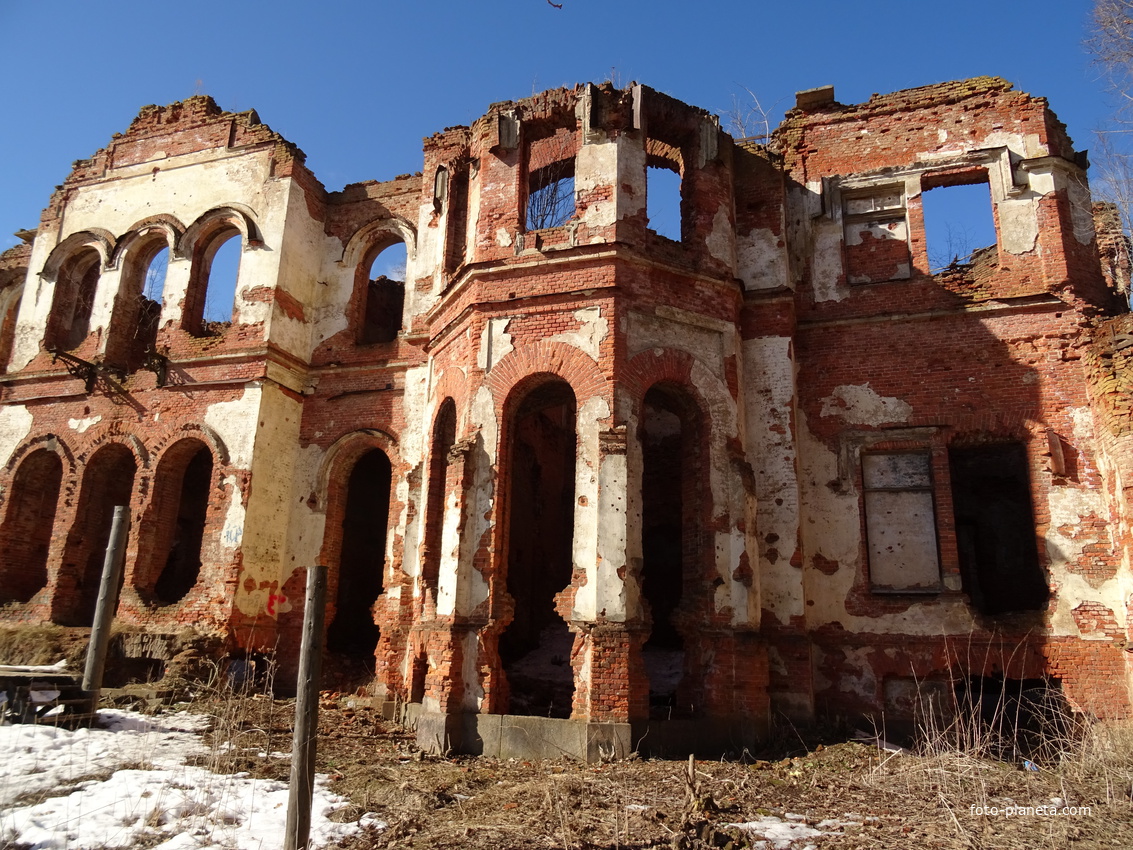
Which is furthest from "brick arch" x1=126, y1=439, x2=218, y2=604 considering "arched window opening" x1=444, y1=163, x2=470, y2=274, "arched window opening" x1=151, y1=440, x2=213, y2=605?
"arched window opening" x1=444, y1=163, x2=470, y2=274

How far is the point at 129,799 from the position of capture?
6.86m

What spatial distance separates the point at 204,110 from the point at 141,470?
7.44 metres

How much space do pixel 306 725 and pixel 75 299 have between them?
14.5 metres

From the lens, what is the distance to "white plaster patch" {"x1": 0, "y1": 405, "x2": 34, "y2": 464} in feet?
49.5

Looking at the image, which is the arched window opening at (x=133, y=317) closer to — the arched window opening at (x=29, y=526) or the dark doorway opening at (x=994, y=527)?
the arched window opening at (x=29, y=526)

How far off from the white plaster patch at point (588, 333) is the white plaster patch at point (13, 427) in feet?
35.9

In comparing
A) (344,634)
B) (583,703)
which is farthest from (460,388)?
(344,634)

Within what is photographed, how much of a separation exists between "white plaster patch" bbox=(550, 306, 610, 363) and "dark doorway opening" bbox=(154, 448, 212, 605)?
317 inches

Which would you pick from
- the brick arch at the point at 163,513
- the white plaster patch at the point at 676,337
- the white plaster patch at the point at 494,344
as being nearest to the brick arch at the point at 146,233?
the brick arch at the point at 163,513

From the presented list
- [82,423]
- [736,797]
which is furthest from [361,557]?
[736,797]

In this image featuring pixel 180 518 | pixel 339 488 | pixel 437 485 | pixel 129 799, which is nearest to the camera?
pixel 129 799

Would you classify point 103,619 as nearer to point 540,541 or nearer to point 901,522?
point 540,541

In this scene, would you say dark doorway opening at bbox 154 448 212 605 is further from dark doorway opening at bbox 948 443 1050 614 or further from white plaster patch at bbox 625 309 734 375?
dark doorway opening at bbox 948 443 1050 614

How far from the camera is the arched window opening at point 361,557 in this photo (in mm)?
14562
